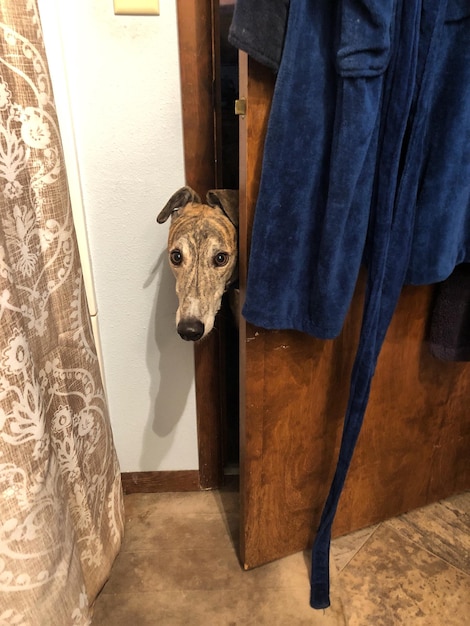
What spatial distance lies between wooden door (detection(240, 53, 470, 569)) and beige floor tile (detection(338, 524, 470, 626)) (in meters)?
0.10

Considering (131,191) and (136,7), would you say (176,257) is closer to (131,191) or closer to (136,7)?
(131,191)

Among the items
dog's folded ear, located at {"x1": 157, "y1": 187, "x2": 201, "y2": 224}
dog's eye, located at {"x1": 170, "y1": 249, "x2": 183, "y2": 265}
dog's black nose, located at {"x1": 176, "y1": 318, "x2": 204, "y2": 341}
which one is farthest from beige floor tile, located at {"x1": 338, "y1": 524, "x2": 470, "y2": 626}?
dog's folded ear, located at {"x1": 157, "y1": 187, "x2": 201, "y2": 224}

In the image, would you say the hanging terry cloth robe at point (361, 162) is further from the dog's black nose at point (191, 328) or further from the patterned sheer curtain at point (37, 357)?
the patterned sheer curtain at point (37, 357)

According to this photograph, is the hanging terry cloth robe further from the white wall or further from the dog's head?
the white wall

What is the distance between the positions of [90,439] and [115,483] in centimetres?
23

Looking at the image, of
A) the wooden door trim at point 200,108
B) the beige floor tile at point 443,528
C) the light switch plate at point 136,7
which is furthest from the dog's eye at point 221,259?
the beige floor tile at point 443,528

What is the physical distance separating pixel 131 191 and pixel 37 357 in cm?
49

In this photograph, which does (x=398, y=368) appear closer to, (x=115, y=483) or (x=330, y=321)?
(x=330, y=321)

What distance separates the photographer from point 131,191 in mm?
1274

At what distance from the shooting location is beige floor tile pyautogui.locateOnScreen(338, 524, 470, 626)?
126 cm

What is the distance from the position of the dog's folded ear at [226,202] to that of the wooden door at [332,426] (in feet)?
0.38

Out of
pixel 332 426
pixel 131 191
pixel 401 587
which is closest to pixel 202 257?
pixel 131 191

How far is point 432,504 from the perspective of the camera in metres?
1.58

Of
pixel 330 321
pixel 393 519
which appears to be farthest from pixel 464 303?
pixel 393 519
